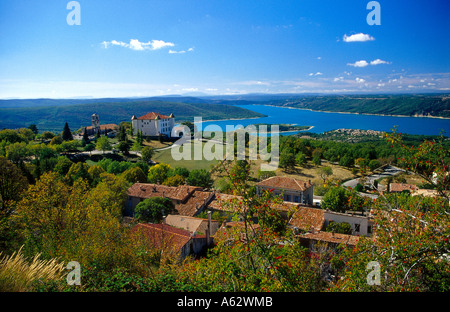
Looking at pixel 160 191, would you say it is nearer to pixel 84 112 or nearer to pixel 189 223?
pixel 189 223

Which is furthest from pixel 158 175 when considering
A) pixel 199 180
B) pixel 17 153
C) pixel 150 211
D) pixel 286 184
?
pixel 17 153

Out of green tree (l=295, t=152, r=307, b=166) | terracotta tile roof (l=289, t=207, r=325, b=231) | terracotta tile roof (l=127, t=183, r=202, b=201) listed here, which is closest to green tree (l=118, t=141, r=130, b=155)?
terracotta tile roof (l=127, t=183, r=202, b=201)

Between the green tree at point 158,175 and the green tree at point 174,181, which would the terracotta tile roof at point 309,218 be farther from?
the green tree at point 158,175

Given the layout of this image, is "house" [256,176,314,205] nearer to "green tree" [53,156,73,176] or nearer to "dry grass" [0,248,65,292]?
"dry grass" [0,248,65,292]

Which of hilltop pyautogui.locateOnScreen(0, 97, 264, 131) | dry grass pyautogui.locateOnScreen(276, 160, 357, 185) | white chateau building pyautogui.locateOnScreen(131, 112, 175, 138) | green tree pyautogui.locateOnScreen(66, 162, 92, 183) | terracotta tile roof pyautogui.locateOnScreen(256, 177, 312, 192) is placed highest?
hilltop pyautogui.locateOnScreen(0, 97, 264, 131)

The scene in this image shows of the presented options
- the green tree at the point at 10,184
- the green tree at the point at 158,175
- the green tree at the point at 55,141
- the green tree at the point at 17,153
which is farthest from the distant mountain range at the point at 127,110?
the green tree at the point at 10,184
